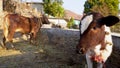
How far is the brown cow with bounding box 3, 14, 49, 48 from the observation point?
11.8 meters

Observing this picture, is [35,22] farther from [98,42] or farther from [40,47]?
[98,42]

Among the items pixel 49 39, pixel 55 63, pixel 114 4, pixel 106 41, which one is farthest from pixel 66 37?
pixel 114 4

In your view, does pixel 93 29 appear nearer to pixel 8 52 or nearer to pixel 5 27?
pixel 8 52

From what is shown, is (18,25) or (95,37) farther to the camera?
(18,25)

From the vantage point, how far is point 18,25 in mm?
12297

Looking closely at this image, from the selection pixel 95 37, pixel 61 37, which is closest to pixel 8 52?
pixel 61 37

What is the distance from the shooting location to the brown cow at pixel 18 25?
11.8 meters

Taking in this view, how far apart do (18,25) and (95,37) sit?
308 inches

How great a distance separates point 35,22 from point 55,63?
4.77 metres

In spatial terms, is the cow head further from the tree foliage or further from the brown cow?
the tree foliage

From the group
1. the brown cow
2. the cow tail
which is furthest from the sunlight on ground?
the cow tail

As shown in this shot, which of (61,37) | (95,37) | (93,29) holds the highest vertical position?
(93,29)

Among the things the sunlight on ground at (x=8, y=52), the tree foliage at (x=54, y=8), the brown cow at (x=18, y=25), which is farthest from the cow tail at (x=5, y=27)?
the tree foliage at (x=54, y=8)

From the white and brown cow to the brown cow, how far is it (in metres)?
6.81
